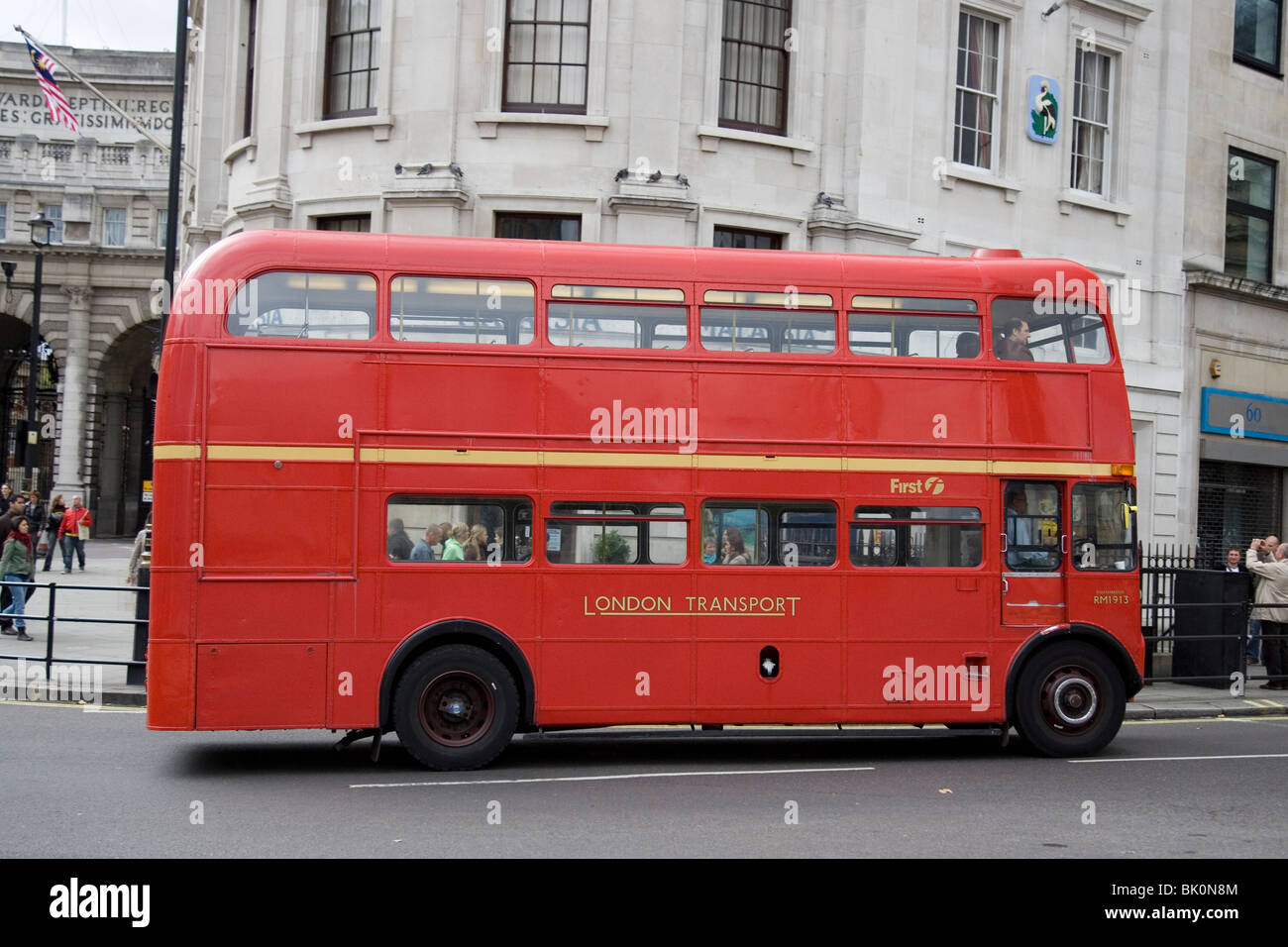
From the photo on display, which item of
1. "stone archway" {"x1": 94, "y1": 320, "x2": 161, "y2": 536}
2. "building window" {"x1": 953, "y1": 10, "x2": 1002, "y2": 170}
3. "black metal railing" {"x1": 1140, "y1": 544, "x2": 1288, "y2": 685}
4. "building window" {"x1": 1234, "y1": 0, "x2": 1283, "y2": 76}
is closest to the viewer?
"black metal railing" {"x1": 1140, "y1": 544, "x2": 1288, "y2": 685}

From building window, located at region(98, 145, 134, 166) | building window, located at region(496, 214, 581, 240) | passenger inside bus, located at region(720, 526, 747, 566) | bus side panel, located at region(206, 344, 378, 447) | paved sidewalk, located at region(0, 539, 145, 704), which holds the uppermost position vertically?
building window, located at region(98, 145, 134, 166)

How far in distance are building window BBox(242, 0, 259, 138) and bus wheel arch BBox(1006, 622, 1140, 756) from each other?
1711 cm

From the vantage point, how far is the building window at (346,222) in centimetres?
2056

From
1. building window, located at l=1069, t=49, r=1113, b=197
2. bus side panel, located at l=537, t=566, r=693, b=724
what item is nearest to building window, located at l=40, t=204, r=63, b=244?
building window, located at l=1069, t=49, r=1113, b=197

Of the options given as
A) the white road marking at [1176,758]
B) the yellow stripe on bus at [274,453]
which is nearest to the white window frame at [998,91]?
the white road marking at [1176,758]

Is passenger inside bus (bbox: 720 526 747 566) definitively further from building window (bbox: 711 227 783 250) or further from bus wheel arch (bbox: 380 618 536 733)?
building window (bbox: 711 227 783 250)

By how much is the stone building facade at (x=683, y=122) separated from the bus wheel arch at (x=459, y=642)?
948 centimetres

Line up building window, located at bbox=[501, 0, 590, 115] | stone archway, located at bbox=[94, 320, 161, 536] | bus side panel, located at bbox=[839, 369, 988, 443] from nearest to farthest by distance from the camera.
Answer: bus side panel, located at bbox=[839, 369, 988, 443] → building window, located at bbox=[501, 0, 590, 115] → stone archway, located at bbox=[94, 320, 161, 536]

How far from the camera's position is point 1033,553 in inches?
486

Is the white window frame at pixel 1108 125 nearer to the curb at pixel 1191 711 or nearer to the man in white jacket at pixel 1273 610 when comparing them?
the man in white jacket at pixel 1273 610

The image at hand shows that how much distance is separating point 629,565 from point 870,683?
2.41 meters

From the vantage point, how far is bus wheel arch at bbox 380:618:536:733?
11.1 metres

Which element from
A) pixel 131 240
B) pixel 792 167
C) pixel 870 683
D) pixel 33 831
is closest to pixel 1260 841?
pixel 870 683
